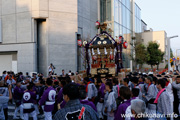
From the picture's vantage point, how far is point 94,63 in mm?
17641

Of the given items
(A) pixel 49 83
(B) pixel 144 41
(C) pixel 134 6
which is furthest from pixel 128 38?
(A) pixel 49 83

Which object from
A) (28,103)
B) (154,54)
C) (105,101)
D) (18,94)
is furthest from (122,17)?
(28,103)

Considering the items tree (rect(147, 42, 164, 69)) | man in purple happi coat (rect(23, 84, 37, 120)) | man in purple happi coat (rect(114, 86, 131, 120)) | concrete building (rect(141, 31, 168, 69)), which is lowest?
man in purple happi coat (rect(23, 84, 37, 120))

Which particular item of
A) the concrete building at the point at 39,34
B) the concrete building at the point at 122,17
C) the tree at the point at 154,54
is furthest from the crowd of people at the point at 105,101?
the tree at the point at 154,54

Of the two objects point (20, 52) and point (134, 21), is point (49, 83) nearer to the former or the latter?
point (20, 52)

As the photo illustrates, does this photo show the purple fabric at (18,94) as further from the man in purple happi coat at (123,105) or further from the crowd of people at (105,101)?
the man in purple happi coat at (123,105)

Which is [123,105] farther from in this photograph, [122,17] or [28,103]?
[122,17]

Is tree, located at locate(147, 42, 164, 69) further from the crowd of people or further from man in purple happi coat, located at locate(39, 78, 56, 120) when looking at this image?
man in purple happi coat, located at locate(39, 78, 56, 120)

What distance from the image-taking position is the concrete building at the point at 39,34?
2145 centimetres

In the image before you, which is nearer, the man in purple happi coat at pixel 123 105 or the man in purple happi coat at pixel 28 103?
the man in purple happi coat at pixel 123 105

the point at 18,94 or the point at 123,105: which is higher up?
the point at 123,105

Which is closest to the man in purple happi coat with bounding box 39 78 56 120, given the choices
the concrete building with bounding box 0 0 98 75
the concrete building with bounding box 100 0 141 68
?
the concrete building with bounding box 0 0 98 75

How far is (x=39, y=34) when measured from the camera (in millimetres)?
22734

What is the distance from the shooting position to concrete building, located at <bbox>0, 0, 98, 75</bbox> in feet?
70.4
